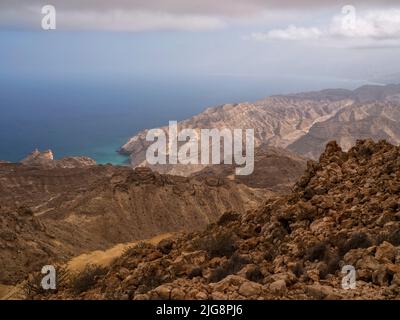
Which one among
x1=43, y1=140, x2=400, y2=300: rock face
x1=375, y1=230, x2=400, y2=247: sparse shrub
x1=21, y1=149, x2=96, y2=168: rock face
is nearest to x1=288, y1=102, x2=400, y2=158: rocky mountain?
x1=21, y1=149, x2=96, y2=168: rock face

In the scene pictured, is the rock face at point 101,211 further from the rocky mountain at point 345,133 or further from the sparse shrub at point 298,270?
the rocky mountain at point 345,133

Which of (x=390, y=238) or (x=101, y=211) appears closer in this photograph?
(x=390, y=238)

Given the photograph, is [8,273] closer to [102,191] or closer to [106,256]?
[106,256]

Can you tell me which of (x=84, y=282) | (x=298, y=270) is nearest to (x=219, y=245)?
(x=298, y=270)

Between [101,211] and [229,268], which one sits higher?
[229,268]

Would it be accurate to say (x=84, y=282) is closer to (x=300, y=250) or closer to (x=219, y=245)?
(x=219, y=245)

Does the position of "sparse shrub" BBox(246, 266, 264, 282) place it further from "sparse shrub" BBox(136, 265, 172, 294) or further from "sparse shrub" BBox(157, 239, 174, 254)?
"sparse shrub" BBox(157, 239, 174, 254)
